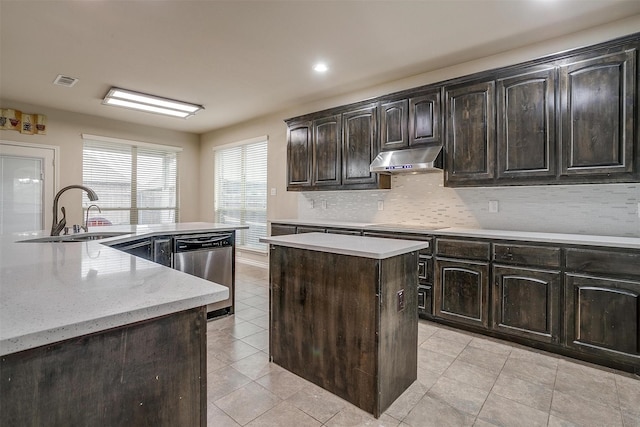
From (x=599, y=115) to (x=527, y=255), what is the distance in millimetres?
1229

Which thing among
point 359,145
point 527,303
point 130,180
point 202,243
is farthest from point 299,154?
point 130,180

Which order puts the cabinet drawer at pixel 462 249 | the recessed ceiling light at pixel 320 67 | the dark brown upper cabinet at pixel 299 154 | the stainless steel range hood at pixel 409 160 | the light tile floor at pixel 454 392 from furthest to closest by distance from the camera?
the dark brown upper cabinet at pixel 299 154, the recessed ceiling light at pixel 320 67, the stainless steel range hood at pixel 409 160, the cabinet drawer at pixel 462 249, the light tile floor at pixel 454 392

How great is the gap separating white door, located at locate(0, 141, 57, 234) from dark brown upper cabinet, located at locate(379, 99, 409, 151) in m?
5.21

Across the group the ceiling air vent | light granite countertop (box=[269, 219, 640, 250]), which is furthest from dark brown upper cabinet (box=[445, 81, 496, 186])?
the ceiling air vent


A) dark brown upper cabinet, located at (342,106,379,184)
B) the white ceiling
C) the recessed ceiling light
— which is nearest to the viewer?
the white ceiling

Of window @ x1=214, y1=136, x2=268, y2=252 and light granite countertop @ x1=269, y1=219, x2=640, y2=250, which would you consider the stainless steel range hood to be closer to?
light granite countertop @ x1=269, y1=219, x2=640, y2=250

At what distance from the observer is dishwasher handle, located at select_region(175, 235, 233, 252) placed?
3.09 m

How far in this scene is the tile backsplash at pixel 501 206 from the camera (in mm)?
2785

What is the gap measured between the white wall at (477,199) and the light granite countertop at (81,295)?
3.19 m

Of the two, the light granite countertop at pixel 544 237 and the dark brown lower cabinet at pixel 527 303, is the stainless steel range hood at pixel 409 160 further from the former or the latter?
the dark brown lower cabinet at pixel 527 303

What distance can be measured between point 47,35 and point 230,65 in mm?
1643

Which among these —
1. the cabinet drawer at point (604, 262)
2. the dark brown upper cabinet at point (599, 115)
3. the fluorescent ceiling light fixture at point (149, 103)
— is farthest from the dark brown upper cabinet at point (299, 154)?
the cabinet drawer at point (604, 262)

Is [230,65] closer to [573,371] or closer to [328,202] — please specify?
[328,202]

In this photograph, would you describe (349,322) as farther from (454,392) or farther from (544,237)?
(544,237)
